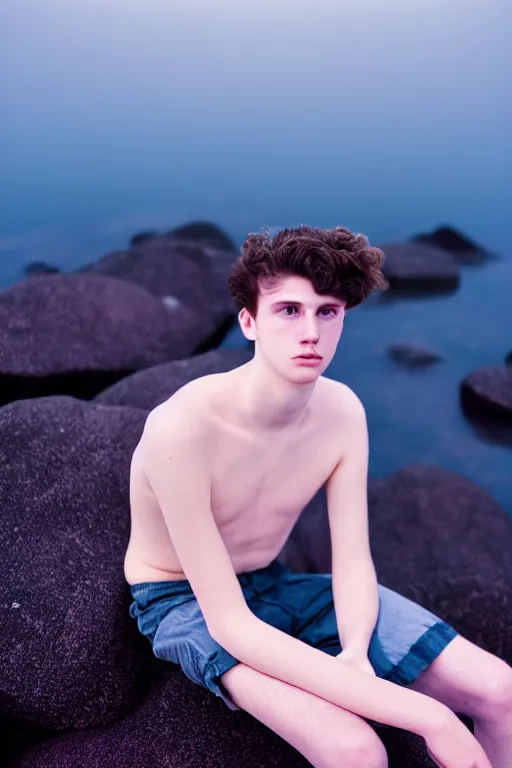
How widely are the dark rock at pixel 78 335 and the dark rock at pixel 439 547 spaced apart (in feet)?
2.82

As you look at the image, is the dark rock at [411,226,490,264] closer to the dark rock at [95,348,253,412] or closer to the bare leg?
the dark rock at [95,348,253,412]

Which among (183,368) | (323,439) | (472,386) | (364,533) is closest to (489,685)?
(364,533)

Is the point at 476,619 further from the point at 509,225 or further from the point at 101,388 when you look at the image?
the point at 509,225

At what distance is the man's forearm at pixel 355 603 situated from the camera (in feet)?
3.71

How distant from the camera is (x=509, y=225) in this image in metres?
4.08

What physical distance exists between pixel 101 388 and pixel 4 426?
38.0 inches

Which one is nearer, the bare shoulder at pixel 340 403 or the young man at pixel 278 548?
the young man at pixel 278 548

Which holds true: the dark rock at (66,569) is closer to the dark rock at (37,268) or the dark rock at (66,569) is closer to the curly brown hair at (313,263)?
the curly brown hair at (313,263)

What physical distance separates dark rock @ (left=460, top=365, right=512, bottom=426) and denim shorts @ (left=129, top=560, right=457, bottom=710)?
149 cm

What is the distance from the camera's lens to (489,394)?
2.62m

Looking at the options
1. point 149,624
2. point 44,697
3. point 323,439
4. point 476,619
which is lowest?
point 476,619

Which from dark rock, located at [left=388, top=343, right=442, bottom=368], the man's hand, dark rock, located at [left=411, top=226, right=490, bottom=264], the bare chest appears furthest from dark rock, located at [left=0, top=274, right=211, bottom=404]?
dark rock, located at [left=411, top=226, right=490, bottom=264]

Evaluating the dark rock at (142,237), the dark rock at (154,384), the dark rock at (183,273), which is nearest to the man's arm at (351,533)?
the dark rock at (154,384)

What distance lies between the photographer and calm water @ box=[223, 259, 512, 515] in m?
2.50
